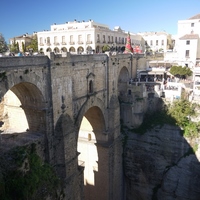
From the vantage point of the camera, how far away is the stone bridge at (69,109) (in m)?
12.4

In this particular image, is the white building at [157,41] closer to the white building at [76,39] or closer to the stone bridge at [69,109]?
the white building at [76,39]

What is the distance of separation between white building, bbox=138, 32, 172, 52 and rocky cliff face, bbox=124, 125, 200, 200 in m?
40.6

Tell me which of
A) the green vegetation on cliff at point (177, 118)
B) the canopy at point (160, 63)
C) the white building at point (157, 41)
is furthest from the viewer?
the white building at point (157, 41)

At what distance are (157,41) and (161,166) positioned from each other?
4451 centimetres

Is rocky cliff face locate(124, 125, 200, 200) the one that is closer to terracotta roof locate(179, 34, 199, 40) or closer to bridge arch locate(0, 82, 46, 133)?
bridge arch locate(0, 82, 46, 133)

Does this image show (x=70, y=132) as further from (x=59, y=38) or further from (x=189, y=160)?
(x=59, y=38)

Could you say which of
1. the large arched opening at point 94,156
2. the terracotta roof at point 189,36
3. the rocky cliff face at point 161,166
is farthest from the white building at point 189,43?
the large arched opening at point 94,156

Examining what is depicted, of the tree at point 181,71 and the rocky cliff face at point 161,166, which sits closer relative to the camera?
the rocky cliff face at point 161,166

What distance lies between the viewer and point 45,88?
12828mm

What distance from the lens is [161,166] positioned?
21781 millimetres

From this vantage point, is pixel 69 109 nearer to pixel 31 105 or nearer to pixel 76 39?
pixel 31 105

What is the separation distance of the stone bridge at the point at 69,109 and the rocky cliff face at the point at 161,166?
2115 millimetres

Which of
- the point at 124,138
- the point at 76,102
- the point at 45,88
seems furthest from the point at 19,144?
the point at 124,138

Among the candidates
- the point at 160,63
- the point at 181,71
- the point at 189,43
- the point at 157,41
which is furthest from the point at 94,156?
the point at 157,41
